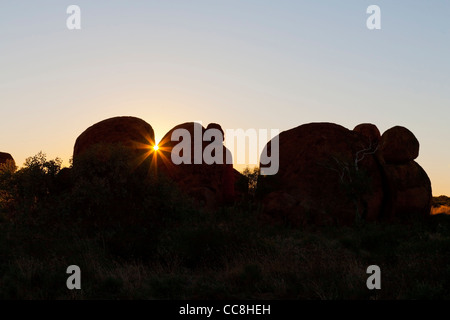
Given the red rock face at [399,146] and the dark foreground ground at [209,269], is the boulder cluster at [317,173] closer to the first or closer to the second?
the red rock face at [399,146]

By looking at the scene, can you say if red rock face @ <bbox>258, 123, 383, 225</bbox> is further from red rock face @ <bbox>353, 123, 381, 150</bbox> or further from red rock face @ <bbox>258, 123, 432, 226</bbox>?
red rock face @ <bbox>353, 123, 381, 150</bbox>

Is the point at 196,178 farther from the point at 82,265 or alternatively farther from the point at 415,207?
the point at 82,265

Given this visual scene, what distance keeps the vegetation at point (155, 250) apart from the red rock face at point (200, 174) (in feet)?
27.9

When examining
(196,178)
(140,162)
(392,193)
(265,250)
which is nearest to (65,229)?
(140,162)

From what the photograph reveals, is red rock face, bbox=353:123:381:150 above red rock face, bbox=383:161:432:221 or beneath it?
above

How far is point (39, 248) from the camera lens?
621 inches

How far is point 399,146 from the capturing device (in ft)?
108

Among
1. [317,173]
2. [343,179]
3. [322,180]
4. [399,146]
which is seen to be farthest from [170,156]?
[399,146]

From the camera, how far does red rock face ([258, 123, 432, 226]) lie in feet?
91.8

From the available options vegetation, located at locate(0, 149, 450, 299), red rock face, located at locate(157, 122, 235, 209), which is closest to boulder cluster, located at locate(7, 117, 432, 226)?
red rock face, located at locate(157, 122, 235, 209)

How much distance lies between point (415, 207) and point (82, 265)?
24813 mm

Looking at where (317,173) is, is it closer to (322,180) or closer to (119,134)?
(322,180)

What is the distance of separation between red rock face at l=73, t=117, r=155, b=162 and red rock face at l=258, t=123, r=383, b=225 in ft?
27.5
